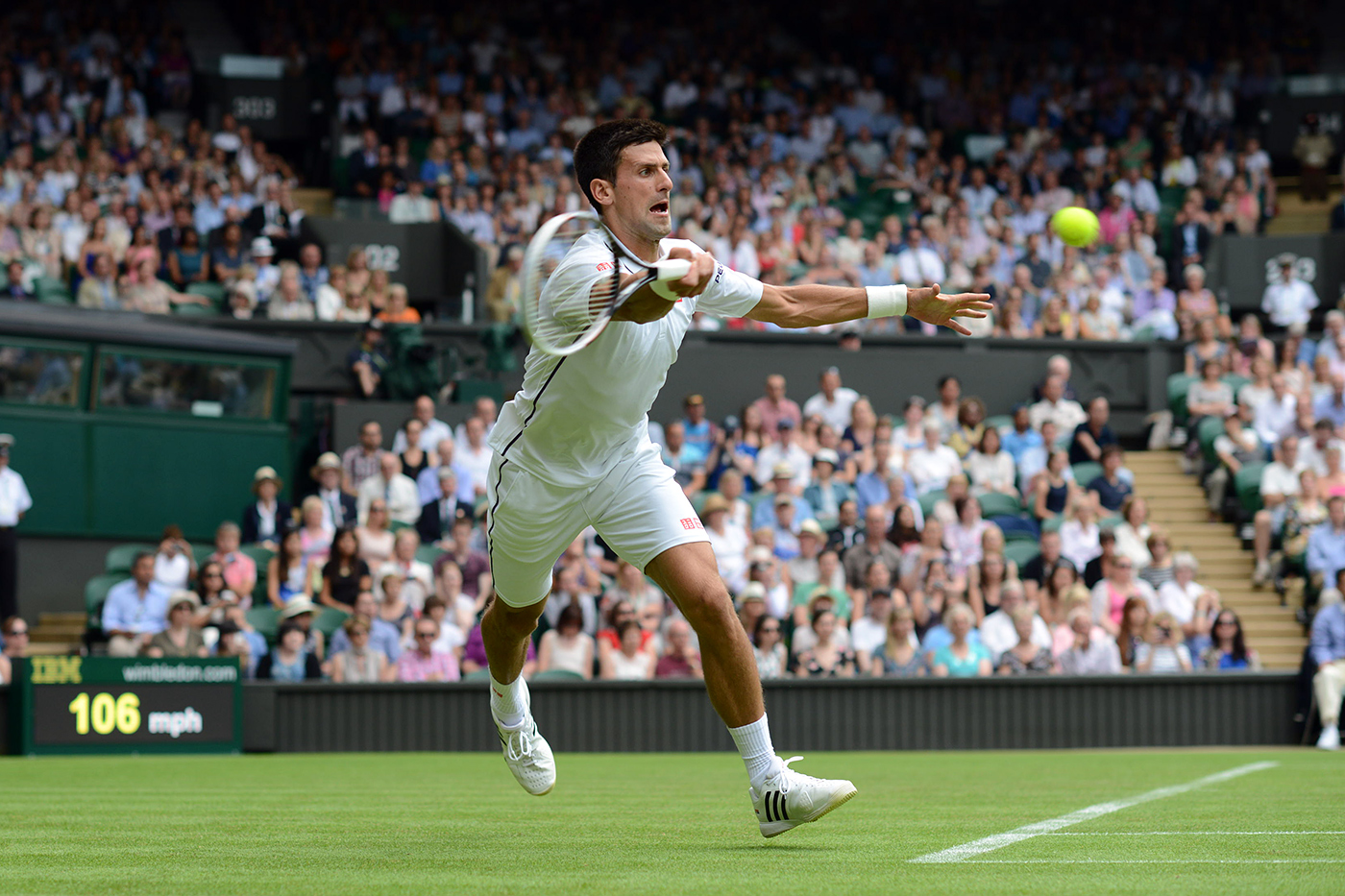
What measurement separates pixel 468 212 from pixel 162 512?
17.6 feet

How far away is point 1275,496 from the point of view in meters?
15.9

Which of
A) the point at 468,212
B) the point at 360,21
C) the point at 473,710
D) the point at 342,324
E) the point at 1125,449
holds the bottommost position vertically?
the point at 473,710

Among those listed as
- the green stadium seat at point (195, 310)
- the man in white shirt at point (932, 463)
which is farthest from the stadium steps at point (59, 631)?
the man in white shirt at point (932, 463)

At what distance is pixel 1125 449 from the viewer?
1869 cm

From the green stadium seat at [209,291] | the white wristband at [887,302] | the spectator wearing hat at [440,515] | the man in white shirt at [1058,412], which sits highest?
the green stadium seat at [209,291]

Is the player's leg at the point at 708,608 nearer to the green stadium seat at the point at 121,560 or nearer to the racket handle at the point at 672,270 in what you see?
the racket handle at the point at 672,270

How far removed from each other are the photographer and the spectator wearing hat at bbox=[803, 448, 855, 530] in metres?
2.90

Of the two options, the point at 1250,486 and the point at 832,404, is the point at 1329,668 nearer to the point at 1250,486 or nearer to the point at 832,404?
the point at 1250,486

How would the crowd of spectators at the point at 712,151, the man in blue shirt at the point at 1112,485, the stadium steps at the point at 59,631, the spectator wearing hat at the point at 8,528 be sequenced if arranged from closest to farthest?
1. the spectator wearing hat at the point at 8,528
2. the stadium steps at the point at 59,631
3. the man in blue shirt at the point at 1112,485
4. the crowd of spectators at the point at 712,151

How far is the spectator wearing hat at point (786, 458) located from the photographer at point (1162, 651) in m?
3.40

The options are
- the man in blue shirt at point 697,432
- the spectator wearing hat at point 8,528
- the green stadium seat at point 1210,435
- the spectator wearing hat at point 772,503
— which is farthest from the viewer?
the green stadium seat at point 1210,435

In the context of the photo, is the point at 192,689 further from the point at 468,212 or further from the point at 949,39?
the point at 949,39

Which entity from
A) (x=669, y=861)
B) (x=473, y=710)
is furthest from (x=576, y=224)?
(x=473, y=710)

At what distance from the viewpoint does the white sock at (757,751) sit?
5.04 meters
